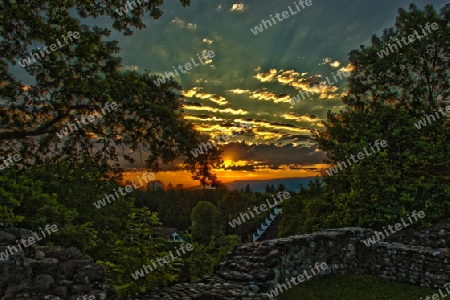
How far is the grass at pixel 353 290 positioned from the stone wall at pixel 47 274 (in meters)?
6.38

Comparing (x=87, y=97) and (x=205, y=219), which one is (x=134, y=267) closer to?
(x=87, y=97)

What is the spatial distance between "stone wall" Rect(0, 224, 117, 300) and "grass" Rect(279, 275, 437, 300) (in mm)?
6376

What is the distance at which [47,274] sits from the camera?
228 inches

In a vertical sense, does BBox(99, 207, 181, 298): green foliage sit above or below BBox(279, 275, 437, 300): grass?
above

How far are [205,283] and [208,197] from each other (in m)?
94.3

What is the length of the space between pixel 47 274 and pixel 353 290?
985cm

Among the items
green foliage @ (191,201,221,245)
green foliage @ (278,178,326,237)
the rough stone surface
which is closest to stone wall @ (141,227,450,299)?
the rough stone surface

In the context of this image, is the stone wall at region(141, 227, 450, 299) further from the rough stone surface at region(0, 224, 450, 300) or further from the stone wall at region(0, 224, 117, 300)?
the stone wall at region(0, 224, 117, 300)

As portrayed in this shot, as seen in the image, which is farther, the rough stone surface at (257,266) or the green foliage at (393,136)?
the green foliage at (393,136)

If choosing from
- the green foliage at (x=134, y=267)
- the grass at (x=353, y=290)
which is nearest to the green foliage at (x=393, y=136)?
the grass at (x=353, y=290)

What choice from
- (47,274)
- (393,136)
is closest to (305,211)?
(393,136)

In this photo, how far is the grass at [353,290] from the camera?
10.5 m

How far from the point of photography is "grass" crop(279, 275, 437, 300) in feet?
34.6

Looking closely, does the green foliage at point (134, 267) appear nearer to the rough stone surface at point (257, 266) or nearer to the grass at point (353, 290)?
the rough stone surface at point (257, 266)
